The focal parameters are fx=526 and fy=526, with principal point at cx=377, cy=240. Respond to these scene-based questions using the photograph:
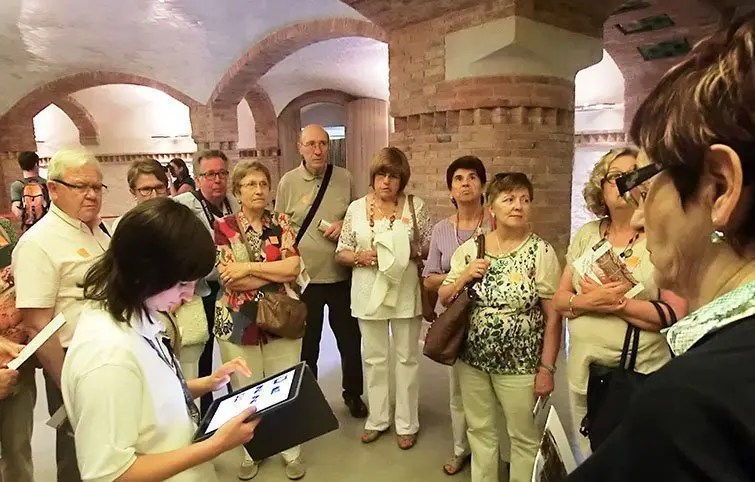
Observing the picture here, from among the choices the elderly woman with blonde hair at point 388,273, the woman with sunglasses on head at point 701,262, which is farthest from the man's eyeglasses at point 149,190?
the woman with sunglasses on head at point 701,262

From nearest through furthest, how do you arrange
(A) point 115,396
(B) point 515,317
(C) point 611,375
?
(A) point 115,396
(C) point 611,375
(B) point 515,317

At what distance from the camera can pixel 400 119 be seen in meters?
4.89

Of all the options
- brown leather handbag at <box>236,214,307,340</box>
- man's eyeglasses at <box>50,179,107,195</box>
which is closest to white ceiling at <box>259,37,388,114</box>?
brown leather handbag at <box>236,214,307,340</box>

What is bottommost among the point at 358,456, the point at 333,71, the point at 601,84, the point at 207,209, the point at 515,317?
the point at 358,456

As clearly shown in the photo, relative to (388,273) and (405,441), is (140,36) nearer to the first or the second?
(388,273)

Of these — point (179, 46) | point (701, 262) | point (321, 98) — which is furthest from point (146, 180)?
point (321, 98)

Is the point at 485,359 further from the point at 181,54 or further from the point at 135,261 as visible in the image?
the point at 181,54

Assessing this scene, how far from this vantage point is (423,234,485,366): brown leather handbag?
242 cm

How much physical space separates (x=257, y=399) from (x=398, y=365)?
169cm

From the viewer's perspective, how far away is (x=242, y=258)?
107 inches

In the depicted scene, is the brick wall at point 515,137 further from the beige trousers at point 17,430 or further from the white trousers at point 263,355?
the beige trousers at point 17,430

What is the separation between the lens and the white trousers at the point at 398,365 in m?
3.10

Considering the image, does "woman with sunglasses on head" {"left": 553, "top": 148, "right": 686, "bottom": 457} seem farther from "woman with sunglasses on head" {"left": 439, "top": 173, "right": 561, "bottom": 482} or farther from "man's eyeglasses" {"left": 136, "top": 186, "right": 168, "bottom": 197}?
"man's eyeglasses" {"left": 136, "top": 186, "right": 168, "bottom": 197}

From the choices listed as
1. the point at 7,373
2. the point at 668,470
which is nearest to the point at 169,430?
the point at 7,373
